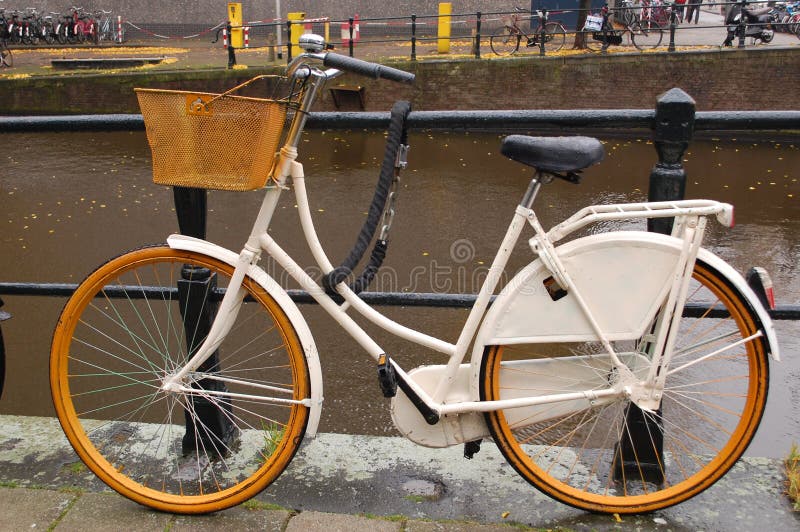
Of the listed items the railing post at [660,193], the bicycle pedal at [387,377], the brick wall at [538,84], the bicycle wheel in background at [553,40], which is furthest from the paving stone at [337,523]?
the bicycle wheel in background at [553,40]

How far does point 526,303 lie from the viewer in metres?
2.05

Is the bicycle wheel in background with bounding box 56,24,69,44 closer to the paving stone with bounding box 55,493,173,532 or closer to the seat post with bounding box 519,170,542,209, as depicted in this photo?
the paving stone with bounding box 55,493,173,532

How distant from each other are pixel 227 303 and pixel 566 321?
924 mm

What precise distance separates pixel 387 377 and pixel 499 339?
1.05ft

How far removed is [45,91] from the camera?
16.5 m

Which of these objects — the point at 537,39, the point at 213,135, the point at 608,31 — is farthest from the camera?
the point at 537,39

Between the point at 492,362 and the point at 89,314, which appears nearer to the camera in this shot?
the point at 492,362

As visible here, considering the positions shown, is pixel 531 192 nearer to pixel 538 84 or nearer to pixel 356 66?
pixel 356 66

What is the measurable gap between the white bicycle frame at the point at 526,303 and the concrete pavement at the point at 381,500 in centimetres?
22

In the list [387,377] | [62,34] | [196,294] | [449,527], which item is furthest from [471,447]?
[62,34]

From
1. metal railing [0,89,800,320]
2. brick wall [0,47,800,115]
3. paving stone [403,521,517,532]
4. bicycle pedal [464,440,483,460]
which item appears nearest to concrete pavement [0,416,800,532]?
Answer: paving stone [403,521,517,532]

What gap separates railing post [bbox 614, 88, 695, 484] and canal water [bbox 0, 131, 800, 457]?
0.83 metres

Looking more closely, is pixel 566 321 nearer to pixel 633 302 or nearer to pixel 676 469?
pixel 633 302

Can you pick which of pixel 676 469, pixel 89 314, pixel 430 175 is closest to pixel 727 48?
pixel 430 175
